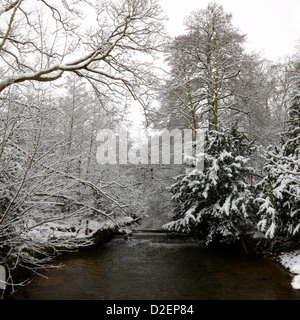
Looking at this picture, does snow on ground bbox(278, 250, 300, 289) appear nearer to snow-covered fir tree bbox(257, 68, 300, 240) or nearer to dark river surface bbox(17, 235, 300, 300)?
dark river surface bbox(17, 235, 300, 300)

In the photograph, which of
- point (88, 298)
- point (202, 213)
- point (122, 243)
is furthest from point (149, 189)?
point (88, 298)

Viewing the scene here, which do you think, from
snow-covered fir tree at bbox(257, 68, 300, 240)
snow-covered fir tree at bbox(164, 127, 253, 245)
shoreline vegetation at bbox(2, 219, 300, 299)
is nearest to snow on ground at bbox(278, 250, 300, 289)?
shoreline vegetation at bbox(2, 219, 300, 299)

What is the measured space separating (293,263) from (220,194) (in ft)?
13.4

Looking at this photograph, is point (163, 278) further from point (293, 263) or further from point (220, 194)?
point (220, 194)

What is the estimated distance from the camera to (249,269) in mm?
→ 8070

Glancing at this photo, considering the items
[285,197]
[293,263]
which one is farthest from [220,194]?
[293,263]

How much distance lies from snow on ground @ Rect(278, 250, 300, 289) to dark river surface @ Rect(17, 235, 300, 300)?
0.64 ft

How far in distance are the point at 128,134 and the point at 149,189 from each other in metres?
6.26

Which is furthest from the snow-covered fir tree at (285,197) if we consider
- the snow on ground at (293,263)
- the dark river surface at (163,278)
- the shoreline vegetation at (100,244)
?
the dark river surface at (163,278)

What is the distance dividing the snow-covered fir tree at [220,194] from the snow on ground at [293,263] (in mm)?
1871

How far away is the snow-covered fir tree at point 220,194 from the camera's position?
10117 millimetres

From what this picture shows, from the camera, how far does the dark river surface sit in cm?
619

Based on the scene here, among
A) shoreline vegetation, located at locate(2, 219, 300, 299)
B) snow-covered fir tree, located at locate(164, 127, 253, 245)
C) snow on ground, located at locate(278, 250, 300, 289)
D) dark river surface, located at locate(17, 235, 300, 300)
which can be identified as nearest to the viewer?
shoreline vegetation, located at locate(2, 219, 300, 299)

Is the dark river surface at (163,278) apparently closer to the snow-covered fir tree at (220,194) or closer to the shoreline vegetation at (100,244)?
the shoreline vegetation at (100,244)
